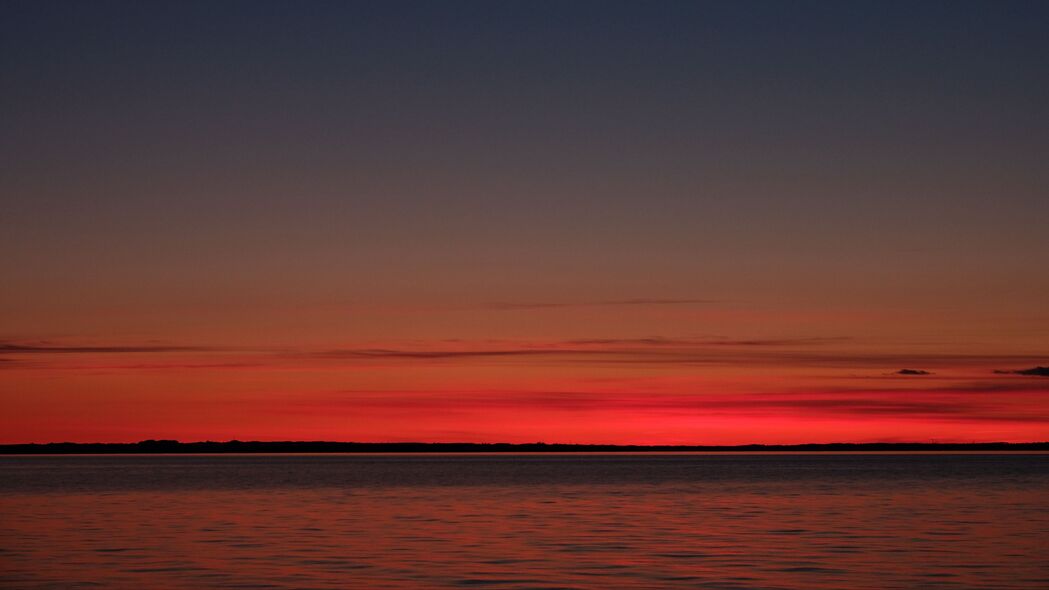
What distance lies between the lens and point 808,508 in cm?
5944

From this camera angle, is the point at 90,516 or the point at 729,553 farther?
the point at 90,516

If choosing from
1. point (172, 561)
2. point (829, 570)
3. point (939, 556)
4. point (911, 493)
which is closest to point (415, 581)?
point (172, 561)

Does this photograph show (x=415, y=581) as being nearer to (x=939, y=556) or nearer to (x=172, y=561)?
(x=172, y=561)

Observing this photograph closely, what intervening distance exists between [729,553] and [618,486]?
53.5 meters

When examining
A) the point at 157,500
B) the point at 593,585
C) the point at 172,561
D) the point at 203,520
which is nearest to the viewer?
the point at 593,585

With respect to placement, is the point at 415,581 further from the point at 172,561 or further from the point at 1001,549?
the point at 1001,549

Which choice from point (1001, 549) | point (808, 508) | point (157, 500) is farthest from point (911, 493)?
point (157, 500)

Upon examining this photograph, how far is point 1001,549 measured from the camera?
3831 centimetres

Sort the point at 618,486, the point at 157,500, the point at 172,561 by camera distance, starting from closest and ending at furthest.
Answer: the point at 172,561 < the point at 157,500 < the point at 618,486

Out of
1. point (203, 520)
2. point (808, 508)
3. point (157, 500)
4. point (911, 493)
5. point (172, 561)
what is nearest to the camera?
point (172, 561)

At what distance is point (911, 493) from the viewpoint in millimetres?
74688

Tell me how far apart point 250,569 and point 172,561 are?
3.36 metres

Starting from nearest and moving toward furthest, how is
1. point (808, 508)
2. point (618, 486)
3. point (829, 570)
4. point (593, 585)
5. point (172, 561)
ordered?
point (593, 585), point (829, 570), point (172, 561), point (808, 508), point (618, 486)

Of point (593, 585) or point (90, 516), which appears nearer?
point (593, 585)
